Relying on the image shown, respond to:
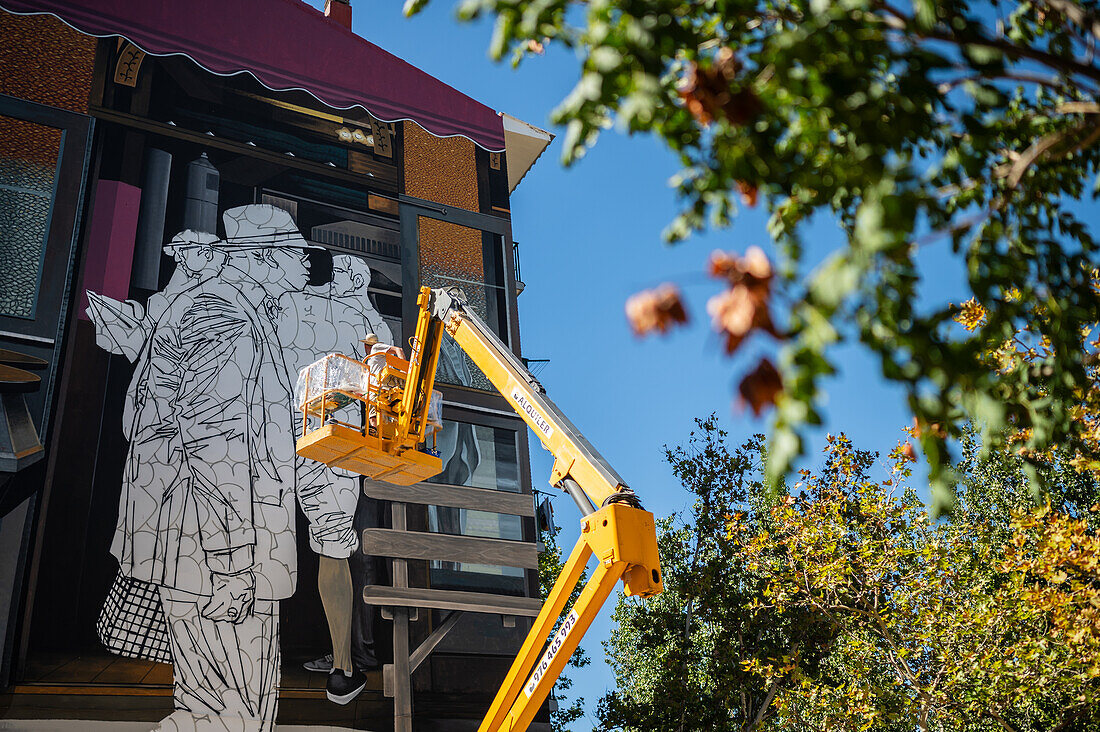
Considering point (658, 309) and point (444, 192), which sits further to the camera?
point (444, 192)

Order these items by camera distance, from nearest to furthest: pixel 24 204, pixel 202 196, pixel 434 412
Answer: pixel 434 412
pixel 24 204
pixel 202 196

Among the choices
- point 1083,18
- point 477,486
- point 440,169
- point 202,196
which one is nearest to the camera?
point 1083,18

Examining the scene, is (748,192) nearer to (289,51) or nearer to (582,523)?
(582,523)

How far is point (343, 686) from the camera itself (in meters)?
14.3

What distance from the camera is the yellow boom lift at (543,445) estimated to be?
847 centimetres

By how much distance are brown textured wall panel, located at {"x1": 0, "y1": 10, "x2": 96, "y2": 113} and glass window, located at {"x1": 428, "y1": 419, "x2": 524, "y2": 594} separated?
26.7 feet

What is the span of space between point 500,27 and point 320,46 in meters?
16.6

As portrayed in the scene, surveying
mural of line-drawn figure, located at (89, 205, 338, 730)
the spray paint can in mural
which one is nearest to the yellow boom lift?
mural of line-drawn figure, located at (89, 205, 338, 730)

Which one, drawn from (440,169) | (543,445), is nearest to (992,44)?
(543,445)

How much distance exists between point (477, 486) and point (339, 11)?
34.4 feet

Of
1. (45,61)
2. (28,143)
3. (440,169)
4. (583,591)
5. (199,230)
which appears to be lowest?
(583,591)

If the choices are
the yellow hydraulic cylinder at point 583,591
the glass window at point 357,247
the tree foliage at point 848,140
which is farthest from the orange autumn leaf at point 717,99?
the glass window at point 357,247

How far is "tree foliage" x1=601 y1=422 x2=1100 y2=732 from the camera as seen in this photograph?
33.5 feet

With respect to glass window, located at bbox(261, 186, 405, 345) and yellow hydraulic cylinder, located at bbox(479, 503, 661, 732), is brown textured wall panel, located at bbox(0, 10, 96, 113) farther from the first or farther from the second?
yellow hydraulic cylinder, located at bbox(479, 503, 661, 732)
